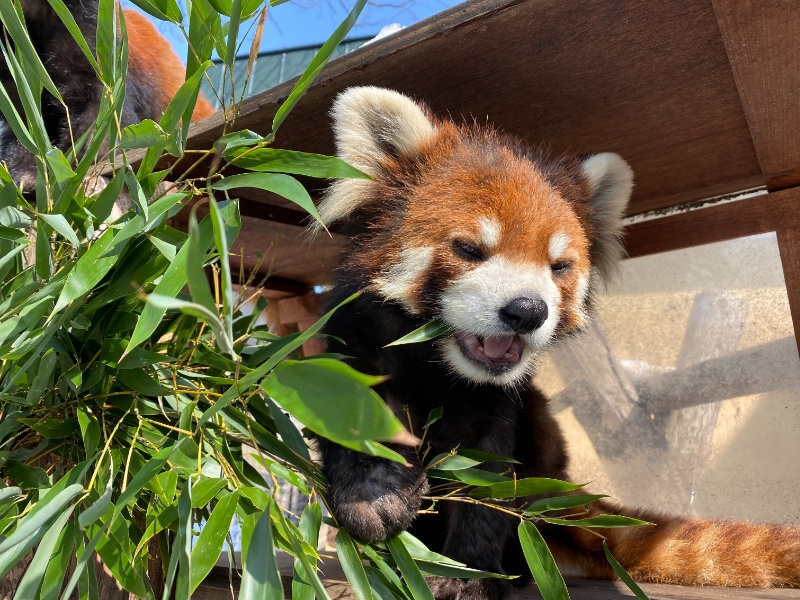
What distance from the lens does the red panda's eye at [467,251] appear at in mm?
1681

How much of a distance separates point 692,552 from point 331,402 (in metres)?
1.50

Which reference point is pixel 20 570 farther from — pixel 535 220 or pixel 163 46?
pixel 163 46

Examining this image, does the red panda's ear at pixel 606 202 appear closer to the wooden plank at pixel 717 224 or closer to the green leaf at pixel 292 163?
the wooden plank at pixel 717 224

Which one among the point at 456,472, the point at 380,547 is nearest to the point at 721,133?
the point at 456,472

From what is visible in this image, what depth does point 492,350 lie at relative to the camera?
5.83 feet

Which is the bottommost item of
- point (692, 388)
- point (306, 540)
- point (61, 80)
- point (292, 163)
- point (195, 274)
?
point (692, 388)

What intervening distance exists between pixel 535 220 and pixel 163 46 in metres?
2.55

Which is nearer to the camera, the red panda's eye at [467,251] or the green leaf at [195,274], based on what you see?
the green leaf at [195,274]

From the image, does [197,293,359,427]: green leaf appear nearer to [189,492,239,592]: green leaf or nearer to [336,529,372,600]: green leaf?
[189,492,239,592]: green leaf

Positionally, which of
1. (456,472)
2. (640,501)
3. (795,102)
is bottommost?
(640,501)

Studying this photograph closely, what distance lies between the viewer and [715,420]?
3.37 m

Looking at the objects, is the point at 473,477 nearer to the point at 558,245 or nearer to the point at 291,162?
the point at 558,245

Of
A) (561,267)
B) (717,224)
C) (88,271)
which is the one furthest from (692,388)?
(88,271)

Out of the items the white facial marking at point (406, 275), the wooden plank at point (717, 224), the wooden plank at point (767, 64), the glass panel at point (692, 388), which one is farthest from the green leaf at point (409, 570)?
the glass panel at point (692, 388)
